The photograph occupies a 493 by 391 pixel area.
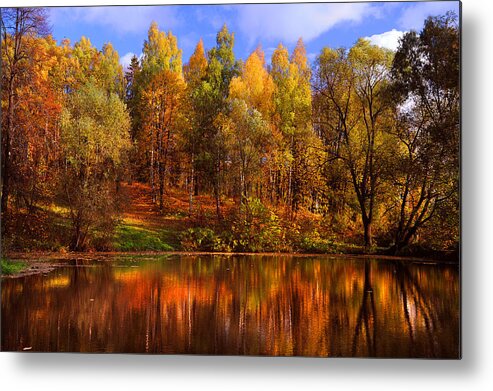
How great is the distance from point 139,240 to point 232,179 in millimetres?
1118

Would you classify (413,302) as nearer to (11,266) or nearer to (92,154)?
(92,154)

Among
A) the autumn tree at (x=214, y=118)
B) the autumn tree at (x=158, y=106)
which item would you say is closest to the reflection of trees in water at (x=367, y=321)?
the autumn tree at (x=214, y=118)

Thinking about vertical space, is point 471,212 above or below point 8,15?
below

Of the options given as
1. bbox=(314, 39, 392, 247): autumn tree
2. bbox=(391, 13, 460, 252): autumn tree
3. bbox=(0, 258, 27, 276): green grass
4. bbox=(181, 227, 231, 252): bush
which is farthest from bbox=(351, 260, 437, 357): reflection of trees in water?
bbox=(0, 258, 27, 276): green grass

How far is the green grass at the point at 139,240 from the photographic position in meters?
5.80

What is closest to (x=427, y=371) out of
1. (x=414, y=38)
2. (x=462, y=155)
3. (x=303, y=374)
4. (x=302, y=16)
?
(x=303, y=374)

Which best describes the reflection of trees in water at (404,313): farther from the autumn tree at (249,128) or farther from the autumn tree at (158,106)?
the autumn tree at (158,106)

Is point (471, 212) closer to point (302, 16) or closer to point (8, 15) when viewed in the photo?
point (302, 16)

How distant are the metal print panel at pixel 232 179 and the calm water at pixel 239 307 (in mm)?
14

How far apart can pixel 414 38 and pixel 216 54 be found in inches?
73.8

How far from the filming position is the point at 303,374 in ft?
17.4

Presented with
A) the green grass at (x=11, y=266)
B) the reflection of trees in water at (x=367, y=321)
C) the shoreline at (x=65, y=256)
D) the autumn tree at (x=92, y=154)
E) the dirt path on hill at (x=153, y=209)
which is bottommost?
the reflection of trees in water at (x=367, y=321)

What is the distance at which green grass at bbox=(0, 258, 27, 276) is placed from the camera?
5.68 meters

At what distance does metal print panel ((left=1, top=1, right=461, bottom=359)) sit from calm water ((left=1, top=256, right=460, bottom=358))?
0.01 meters
